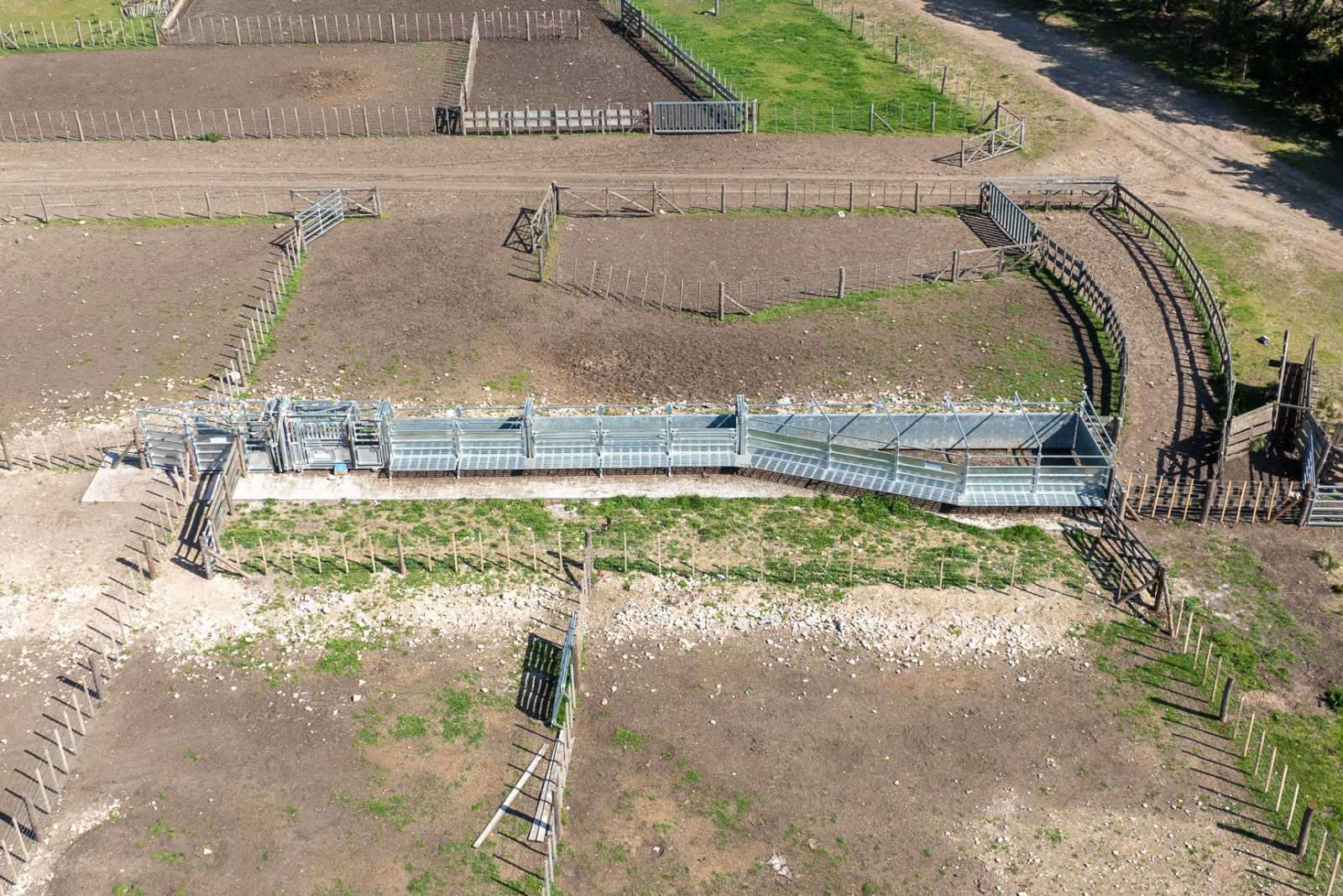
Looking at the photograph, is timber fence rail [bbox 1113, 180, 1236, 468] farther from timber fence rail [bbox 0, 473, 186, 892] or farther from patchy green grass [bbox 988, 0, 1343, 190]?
timber fence rail [bbox 0, 473, 186, 892]

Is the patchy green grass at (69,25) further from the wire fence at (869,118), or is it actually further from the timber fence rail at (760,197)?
the wire fence at (869,118)

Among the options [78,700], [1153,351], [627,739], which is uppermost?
[1153,351]

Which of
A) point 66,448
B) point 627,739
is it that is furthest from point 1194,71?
point 66,448

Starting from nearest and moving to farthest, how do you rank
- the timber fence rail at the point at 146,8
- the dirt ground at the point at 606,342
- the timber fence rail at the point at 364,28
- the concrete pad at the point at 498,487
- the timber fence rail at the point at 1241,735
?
the timber fence rail at the point at 1241,735
the concrete pad at the point at 498,487
the dirt ground at the point at 606,342
the timber fence rail at the point at 364,28
the timber fence rail at the point at 146,8

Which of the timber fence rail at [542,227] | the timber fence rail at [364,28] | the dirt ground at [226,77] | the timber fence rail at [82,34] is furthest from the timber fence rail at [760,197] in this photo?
the timber fence rail at [82,34]

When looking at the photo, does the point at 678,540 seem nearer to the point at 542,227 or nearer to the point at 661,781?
the point at 661,781

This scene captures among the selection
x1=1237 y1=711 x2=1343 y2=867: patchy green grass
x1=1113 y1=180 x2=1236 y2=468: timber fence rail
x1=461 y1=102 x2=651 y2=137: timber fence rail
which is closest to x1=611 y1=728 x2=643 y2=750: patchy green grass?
x1=1237 y1=711 x2=1343 y2=867: patchy green grass

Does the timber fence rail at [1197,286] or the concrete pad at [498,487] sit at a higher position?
the timber fence rail at [1197,286]
